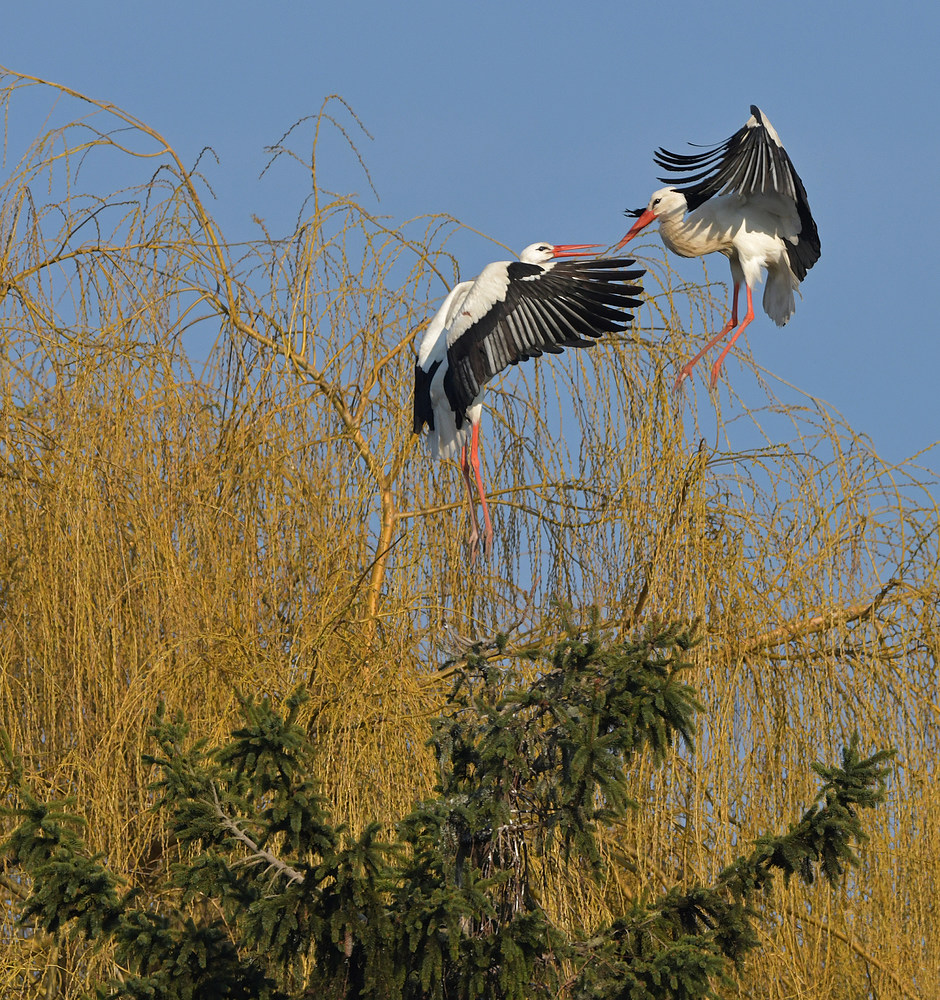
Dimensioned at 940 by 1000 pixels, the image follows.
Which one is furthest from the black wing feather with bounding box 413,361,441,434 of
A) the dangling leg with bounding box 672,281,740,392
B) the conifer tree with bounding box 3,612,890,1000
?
the conifer tree with bounding box 3,612,890,1000

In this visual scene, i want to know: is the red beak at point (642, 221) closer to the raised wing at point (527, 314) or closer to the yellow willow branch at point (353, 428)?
the raised wing at point (527, 314)

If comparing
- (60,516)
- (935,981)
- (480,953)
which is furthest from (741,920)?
(60,516)

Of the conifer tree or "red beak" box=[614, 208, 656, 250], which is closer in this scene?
the conifer tree

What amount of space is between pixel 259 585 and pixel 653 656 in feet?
7.32

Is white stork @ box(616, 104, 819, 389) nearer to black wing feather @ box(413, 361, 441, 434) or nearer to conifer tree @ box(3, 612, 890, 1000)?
black wing feather @ box(413, 361, 441, 434)

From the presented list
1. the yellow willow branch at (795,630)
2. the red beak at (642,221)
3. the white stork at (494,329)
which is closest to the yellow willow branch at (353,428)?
the white stork at (494,329)

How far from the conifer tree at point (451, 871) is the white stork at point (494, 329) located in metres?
2.55

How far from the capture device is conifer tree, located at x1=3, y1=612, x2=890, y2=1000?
3658mm

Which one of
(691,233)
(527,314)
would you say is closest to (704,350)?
(527,314)

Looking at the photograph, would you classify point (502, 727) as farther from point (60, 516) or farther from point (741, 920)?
A: point (60, 516)

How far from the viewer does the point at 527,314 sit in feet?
22.2

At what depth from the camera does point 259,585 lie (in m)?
5.89

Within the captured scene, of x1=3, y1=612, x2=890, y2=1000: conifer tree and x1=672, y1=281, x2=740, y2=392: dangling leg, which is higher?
x1=672, y1=281, x2=740, y2=392: dangling leg

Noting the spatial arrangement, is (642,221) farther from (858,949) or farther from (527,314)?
(858,949)
